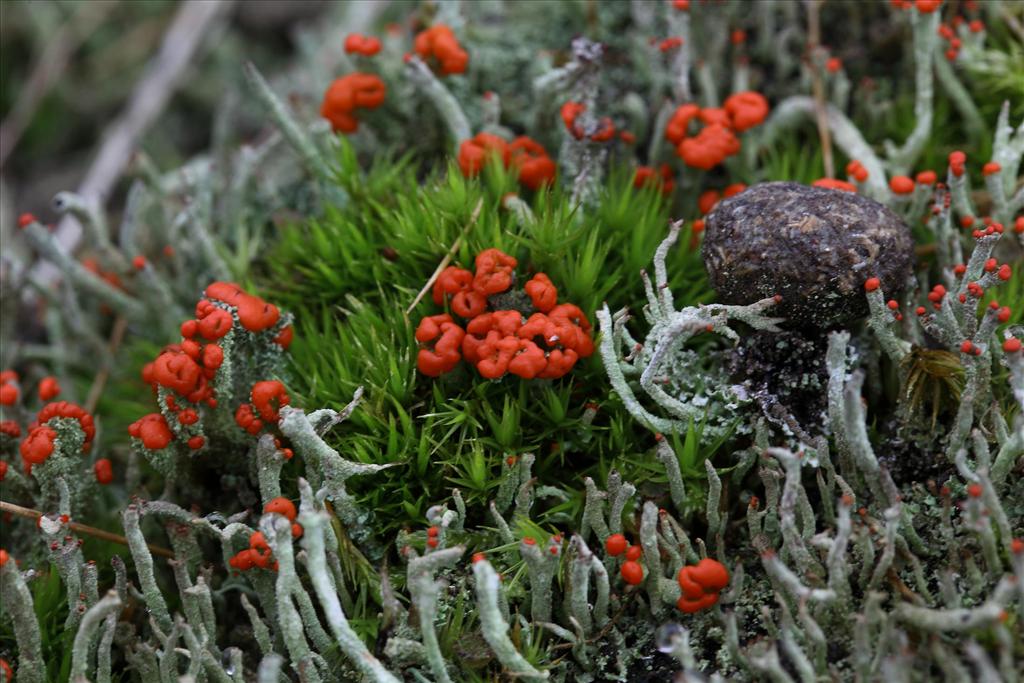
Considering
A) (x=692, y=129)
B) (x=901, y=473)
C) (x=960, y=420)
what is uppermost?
(x=692, y=129)

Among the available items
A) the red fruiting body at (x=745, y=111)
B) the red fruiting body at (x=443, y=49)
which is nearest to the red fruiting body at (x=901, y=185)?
the red fruiting body at (x=745, y=111)

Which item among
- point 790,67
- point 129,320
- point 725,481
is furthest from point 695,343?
point 129,320

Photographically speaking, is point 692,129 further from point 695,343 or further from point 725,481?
point 725,481

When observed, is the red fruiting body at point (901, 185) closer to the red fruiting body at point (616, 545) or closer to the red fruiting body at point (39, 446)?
the red fruiting body at point (616, 545)

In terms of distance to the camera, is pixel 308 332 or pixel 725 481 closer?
pixel 725 481

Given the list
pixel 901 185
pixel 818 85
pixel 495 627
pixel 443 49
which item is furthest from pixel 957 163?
pixel 495 627

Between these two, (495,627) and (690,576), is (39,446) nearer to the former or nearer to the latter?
(495,627)
